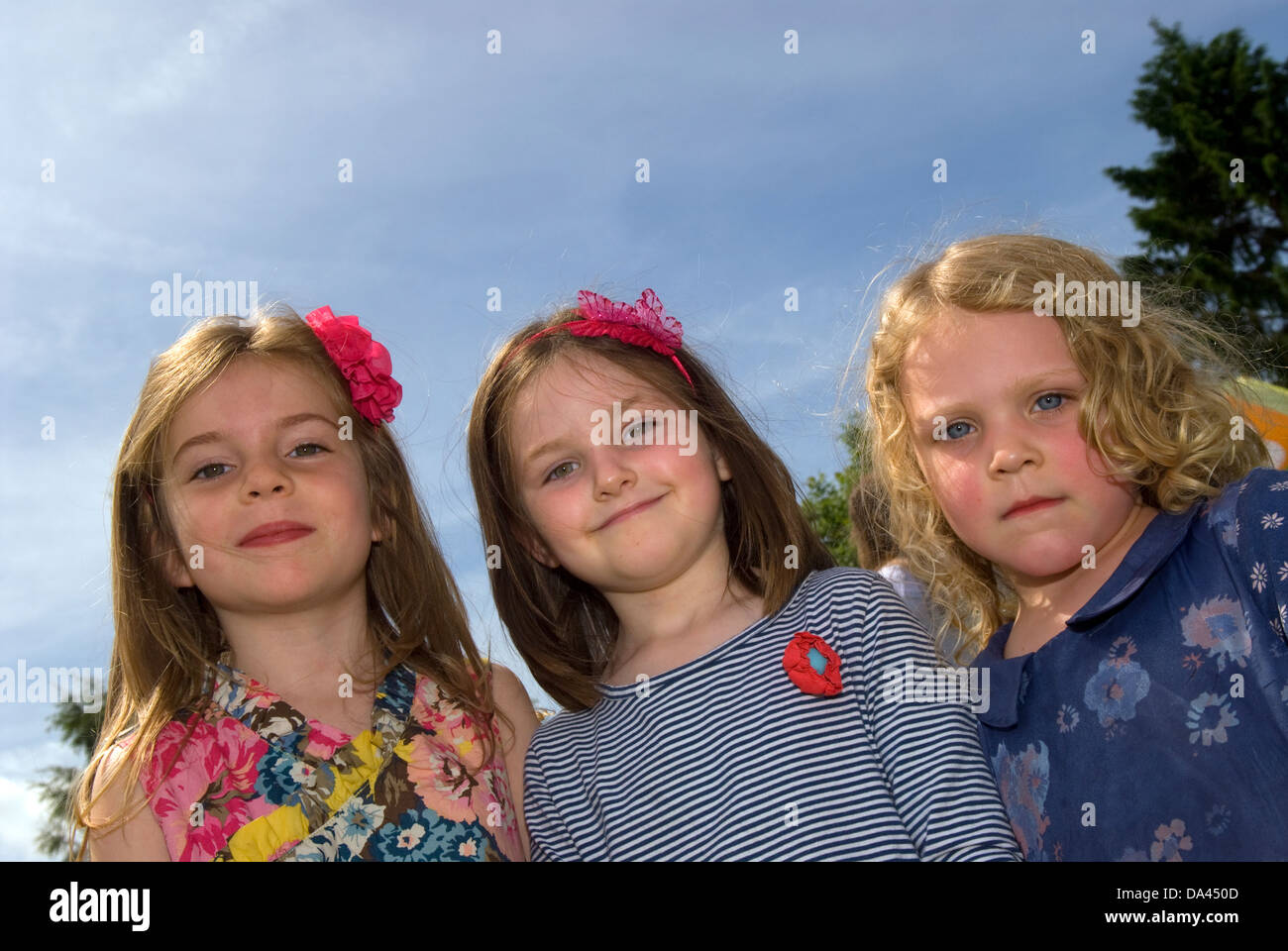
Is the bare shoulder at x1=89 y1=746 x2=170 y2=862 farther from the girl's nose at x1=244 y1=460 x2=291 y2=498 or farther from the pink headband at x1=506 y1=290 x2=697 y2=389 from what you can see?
the pink headband at x1=506 y1=290 x2=697 y2=389

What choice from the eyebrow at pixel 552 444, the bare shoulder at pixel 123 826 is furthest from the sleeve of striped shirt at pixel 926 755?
the bare shoulder at pixel 123 826

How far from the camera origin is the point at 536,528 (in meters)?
3.45

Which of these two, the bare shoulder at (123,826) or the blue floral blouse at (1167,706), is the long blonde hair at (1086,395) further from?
the bare shoulder at (123,826)

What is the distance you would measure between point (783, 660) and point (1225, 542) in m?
1.13

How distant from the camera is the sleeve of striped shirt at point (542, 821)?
3.12 metres

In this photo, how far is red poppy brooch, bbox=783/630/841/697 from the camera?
9.57 ft

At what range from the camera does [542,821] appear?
321 cm

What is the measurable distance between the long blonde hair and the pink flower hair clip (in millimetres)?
1575

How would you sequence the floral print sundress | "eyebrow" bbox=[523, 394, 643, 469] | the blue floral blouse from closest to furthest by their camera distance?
the blue floral blouse
the floral print sundress
"eyebrow" bbox=[523, 394, 643, 469]

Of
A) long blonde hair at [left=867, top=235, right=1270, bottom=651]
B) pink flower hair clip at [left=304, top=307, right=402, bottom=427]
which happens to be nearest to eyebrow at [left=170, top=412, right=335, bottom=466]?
pink flower hair clip at [left=304, top=307, right=402, bottom=427]

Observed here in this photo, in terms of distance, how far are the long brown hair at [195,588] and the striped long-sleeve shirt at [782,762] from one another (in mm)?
445

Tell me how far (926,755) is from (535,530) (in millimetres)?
1381
